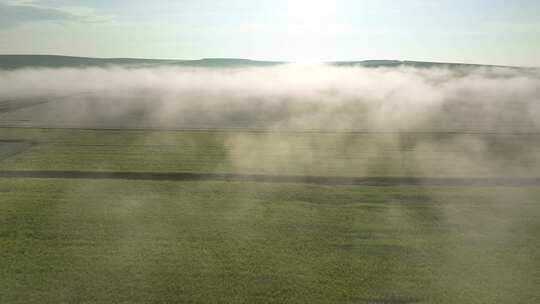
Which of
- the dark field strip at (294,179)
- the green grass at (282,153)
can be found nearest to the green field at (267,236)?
the green grass at (282,153)

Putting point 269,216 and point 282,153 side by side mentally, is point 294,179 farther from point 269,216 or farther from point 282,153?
point 282,153

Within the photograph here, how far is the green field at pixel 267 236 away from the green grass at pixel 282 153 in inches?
17.6

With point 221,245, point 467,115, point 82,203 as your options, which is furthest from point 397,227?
point 467,115

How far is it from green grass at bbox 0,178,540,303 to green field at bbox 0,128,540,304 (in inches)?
3.9

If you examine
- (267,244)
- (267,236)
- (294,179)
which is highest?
(294,179)

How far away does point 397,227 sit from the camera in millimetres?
30281

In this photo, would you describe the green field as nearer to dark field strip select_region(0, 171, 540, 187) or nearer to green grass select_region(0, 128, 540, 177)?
green grass select_region(0, 128, 540, 177)

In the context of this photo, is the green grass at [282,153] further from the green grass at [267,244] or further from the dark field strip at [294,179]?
the green grass at [267,244]

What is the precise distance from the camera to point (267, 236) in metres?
28.6

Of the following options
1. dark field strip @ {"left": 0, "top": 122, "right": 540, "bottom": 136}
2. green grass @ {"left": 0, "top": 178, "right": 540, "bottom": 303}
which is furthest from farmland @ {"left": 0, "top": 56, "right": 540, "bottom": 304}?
dark field strip @ {"left": 0, "top": 122, "right": 540, "bottom": 136}

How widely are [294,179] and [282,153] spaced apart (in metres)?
11.8

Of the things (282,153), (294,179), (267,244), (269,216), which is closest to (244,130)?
(282,153)

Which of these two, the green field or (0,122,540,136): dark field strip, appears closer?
the green field

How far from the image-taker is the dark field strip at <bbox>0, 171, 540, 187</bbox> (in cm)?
4128
